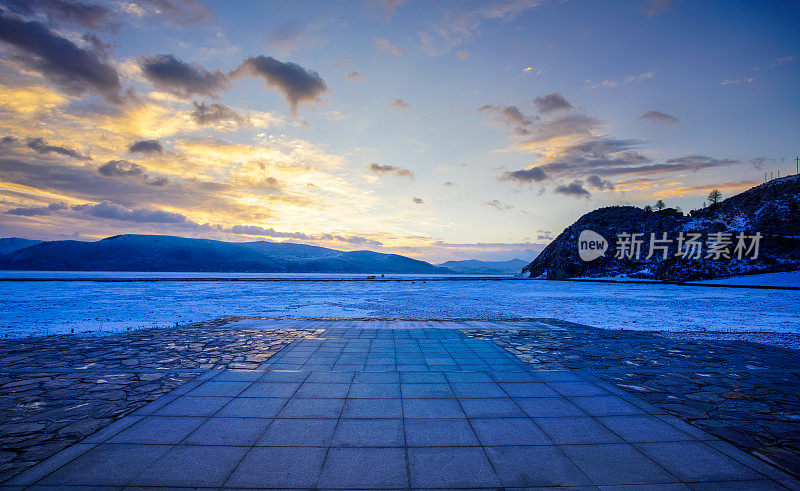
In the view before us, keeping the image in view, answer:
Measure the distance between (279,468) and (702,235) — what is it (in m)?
88.2

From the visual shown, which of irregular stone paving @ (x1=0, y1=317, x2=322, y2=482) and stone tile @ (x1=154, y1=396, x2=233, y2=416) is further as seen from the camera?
stone tile @ (x1=154, y1=396, x2=233, y2=416)

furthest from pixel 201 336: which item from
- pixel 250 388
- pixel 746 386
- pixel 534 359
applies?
pixel 746 386

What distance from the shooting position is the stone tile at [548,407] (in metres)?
4.52

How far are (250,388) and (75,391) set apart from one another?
2590 mm

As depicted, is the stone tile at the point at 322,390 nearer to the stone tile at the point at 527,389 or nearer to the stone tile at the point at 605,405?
the stone tile at the point at 527,389

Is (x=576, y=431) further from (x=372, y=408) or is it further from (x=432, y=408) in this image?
(x=372, y=408)

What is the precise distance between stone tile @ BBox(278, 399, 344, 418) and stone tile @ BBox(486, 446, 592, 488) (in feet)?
6.98

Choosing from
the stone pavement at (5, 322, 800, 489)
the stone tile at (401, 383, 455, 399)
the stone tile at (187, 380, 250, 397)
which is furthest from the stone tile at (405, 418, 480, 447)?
the stone tile at (187, 380, 250, 397)

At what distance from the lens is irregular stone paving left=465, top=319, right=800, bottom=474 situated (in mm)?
4039

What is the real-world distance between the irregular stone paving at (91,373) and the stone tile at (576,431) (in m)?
5.31

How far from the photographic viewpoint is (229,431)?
3.96m

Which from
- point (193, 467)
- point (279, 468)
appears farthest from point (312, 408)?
point (193, 467)

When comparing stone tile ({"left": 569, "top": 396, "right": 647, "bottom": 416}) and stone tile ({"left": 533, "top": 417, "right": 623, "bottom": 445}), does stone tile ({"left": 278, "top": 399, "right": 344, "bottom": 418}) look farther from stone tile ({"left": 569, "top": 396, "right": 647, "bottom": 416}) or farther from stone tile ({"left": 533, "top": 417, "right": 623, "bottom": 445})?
stone tile ({"left": 569, "top": 396, "right": 647, "bottom": 416})

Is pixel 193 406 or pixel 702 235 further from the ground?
pixel 702 235
